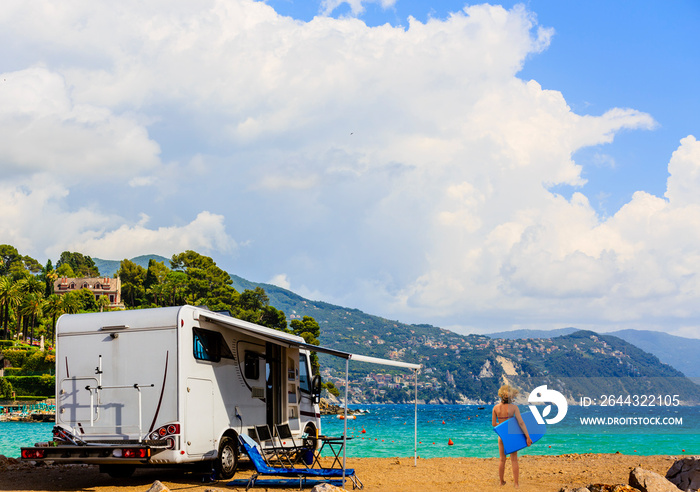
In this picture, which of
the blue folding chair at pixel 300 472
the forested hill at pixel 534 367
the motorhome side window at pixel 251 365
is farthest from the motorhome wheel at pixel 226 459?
the forested hill at pixel 534 367

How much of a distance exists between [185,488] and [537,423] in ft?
16.9

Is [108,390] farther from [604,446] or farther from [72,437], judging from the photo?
[604,446]

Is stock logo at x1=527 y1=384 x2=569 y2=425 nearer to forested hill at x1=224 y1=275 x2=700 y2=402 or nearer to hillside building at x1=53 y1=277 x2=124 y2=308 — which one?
hillside building at x1=53 y1=277 x2=124 y2=308

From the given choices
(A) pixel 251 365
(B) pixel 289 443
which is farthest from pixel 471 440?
(A) pixel 251 365

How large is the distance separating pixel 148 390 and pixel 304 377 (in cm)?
456

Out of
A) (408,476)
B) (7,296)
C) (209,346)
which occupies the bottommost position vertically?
(408,476)

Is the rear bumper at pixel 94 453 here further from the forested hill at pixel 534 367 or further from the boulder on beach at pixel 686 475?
the forested hill at pixel 534 367

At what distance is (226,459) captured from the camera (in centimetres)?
1062

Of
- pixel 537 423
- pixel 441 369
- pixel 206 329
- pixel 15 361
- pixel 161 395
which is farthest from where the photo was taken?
pixel 441 369

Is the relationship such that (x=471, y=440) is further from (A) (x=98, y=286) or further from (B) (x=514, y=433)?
(A) (x=98, y=286)

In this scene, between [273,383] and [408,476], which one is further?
[273,383]

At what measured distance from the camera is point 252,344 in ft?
38.4

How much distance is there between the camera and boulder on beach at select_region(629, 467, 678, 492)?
8.30 metres

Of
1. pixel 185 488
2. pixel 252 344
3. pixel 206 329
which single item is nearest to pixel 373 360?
pixel 252 344
